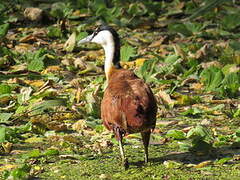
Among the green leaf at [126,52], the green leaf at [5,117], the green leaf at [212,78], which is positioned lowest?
the green leaf at [5,117]

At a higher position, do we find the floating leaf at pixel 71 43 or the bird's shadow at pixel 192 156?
the floating leaf at pixel 71 43

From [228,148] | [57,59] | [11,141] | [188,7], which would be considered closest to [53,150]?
[11,141]

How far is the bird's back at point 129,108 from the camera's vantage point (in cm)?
497

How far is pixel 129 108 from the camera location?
16.4 feet

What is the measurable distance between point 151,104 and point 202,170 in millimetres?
654

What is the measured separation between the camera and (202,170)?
201 inches

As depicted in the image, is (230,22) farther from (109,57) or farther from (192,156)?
(192,156)

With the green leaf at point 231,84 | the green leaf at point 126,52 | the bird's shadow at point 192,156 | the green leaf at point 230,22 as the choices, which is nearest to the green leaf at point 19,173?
the bird's shadow at point 192,156

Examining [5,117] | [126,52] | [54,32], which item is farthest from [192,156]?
[54,32]

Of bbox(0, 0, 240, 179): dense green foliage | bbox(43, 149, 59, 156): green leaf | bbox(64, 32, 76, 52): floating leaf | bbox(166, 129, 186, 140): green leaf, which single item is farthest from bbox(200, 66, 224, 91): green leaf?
bbox(43, 149, 59, 156): green leaf

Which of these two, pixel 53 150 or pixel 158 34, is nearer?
pixel 53 150

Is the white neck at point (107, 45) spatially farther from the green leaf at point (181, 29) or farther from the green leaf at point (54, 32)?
the green leaf at point (181, 29)

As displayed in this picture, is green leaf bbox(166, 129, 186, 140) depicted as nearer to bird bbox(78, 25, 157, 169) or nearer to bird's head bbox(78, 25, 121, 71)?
bird bbox(78, 25, 157, 169)

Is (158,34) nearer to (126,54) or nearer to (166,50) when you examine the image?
(166,50)
